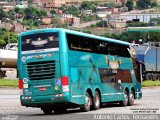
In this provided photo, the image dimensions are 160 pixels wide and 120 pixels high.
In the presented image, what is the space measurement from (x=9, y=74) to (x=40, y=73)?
52091 millimetres

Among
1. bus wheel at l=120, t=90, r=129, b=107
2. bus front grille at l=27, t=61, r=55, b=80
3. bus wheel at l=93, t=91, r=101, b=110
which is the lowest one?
bus wheel at l=120, t=90, r=129, b=107

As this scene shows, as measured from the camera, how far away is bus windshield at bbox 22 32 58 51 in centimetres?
2727

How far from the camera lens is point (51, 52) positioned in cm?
2716

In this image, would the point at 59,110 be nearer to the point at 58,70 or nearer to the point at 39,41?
the point at 58,70

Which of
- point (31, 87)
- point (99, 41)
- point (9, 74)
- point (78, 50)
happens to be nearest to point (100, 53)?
point (99, 41)

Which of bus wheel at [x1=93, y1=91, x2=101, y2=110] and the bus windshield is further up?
the bus windshield

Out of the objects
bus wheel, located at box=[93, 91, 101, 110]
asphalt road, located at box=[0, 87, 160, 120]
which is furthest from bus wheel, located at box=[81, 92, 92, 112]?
bus wheel, located at box=[93, 91, 101, 110]

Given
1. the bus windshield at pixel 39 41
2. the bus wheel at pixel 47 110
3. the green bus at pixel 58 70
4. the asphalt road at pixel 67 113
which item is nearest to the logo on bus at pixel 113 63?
the green bus at pixel 58 70

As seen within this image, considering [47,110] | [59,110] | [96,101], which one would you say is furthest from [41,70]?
[96,101]

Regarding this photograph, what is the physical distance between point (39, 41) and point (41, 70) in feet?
3.90

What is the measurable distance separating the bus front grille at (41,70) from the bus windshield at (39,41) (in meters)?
0.65

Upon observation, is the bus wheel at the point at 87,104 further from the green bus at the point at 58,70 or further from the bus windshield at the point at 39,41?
the bus windshield at the point at 39,41

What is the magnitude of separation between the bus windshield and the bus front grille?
0.65 meters

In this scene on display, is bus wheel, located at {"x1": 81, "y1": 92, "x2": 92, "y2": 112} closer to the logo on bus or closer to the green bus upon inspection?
the green bus
